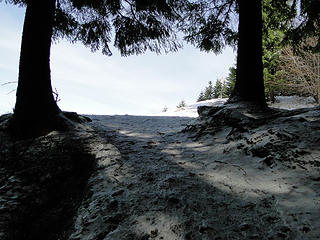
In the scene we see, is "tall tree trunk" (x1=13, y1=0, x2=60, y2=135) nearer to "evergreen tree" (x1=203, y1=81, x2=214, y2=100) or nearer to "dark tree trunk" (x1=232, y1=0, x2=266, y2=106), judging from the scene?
"dark tree trunk" (x1=232, y1=0, x2=266, y2=106)

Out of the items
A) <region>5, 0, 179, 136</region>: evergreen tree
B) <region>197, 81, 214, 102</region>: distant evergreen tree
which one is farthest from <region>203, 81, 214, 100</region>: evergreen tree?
<region>5, 0, 179, 136</region>: evergreen tree

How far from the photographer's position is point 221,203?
5.95 ft

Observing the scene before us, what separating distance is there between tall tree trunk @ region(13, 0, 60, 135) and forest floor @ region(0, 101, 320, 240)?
1.34ft

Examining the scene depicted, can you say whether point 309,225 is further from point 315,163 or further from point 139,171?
point 139,171

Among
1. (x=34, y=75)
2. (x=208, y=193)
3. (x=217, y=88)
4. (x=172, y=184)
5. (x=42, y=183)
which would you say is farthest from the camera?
(x=217, y=88)

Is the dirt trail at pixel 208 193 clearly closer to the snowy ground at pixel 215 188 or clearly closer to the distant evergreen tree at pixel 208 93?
the snowy ground at pixel 215 188

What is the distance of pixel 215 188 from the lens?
2.06m

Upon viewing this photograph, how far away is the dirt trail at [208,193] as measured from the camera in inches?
60.1

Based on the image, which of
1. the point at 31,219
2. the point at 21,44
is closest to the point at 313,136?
the point at 31,219

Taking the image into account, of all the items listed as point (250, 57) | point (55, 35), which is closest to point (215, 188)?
→ point (250, 57)

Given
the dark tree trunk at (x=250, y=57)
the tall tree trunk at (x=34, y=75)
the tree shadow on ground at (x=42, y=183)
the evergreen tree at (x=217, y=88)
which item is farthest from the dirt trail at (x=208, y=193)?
the evergreen tree at (x=217, y=88)

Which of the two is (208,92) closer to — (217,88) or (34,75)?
(217,88)

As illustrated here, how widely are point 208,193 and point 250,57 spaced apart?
127 inches

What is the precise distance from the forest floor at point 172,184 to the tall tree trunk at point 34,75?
0.41 metres
